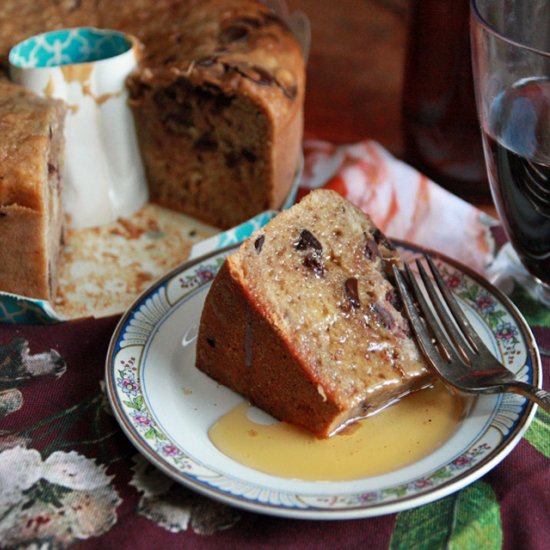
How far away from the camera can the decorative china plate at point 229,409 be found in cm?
150

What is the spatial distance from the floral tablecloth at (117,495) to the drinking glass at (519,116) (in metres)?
0.28

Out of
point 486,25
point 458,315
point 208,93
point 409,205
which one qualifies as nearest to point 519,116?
point 486,25

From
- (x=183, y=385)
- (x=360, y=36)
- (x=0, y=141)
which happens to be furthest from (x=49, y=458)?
(x=360, y=36)

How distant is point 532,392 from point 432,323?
32cm

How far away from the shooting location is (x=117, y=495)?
165 centimetres

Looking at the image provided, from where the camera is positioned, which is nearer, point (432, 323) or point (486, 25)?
point (432, 323)

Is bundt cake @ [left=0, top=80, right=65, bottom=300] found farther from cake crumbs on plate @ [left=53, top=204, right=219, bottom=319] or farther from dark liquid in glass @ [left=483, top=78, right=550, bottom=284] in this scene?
dark liquid in glass @ [left=483, top=78, right=550, bottom=284]

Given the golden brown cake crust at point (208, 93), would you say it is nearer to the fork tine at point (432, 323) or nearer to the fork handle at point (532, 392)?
the fork tine at point (432, 323)

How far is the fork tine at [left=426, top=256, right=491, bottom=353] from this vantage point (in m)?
1.86

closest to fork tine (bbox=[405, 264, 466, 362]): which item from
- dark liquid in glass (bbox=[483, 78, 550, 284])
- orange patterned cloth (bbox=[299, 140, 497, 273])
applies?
dark liquid in glass (bbox=[483, 78, 550, 284])

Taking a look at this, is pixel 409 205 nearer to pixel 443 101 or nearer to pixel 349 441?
pixel 443 101

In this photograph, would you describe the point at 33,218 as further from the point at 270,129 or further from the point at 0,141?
the point at 270,129

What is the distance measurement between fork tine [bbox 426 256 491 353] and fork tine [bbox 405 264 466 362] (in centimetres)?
5

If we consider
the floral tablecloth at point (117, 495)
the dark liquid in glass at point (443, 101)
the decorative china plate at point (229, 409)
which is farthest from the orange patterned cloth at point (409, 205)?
the floral tablecloth at point (117, 495)
